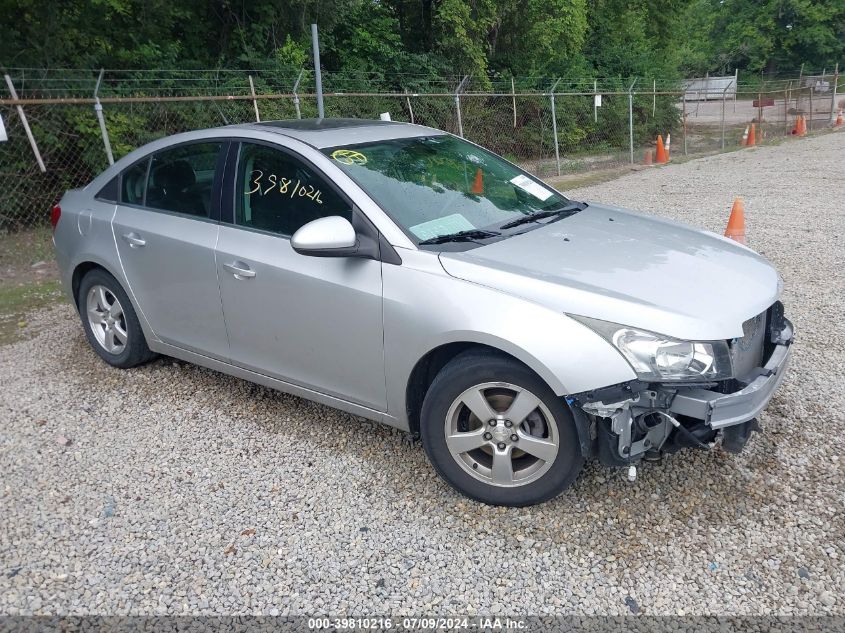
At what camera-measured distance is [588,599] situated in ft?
8.98

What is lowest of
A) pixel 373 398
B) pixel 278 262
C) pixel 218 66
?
pixel 373 398

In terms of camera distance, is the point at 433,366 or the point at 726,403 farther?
the point at 433,366

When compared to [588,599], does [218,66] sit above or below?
above

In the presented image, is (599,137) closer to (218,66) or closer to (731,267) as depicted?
(218,66)

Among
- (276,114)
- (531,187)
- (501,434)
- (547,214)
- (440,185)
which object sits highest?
(276,114)

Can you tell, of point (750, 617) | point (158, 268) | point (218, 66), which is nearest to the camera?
point (750, 617)

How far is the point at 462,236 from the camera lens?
3.55 m

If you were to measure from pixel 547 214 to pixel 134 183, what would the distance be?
272 centimetres

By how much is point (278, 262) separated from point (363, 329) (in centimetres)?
65

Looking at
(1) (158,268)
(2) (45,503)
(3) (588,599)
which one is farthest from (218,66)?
(3) (588,599)

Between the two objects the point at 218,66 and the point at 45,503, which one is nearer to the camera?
the point at 45,503

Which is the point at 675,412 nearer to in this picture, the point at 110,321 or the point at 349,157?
the point at 349,157

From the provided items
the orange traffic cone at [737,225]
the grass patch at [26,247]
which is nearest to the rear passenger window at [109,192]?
the grass patch at [26,247]

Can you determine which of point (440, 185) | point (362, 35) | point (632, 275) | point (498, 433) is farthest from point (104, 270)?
point (362, 35)
